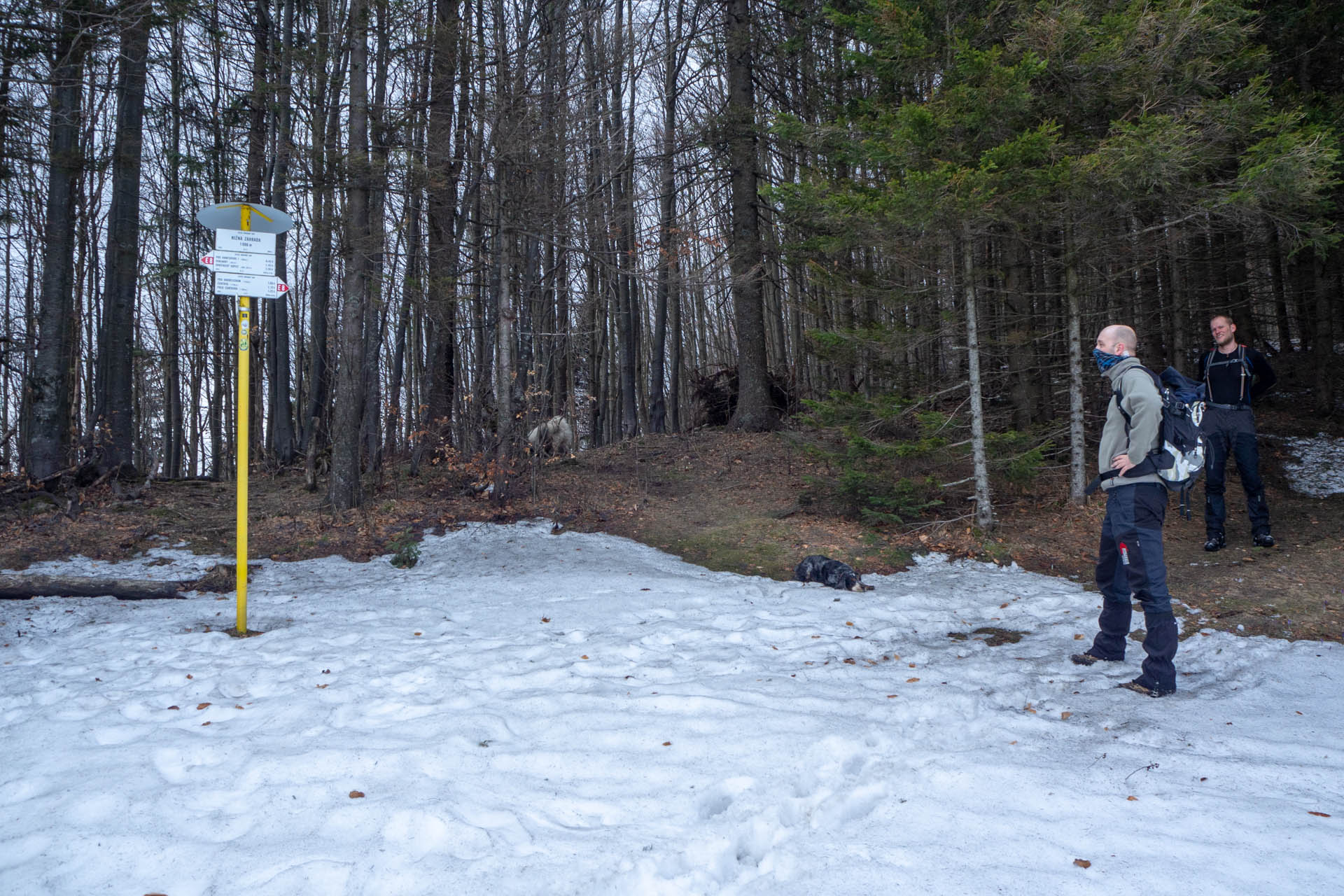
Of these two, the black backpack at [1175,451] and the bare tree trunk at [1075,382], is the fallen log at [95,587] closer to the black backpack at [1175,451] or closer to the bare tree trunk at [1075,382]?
the black backpack at [1175,451]

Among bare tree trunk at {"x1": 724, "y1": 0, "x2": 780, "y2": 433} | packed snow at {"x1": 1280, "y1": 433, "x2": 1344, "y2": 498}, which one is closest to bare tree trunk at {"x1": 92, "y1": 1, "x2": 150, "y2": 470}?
bare tree trunk at {"x1": 724, "y1": 0, "x2": 780, "y2": 433}

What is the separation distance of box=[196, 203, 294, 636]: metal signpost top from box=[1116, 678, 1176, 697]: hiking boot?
5819 millimetres

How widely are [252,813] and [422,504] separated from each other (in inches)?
313

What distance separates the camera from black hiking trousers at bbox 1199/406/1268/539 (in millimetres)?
7176

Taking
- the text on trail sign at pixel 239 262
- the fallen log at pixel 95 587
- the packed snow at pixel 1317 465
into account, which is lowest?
the fallen log at pixel 95 587

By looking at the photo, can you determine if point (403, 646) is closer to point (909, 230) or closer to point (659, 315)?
point (909, 230)

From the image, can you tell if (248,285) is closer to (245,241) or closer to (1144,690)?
(245,241)

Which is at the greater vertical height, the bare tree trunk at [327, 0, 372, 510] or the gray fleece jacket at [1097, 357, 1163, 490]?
the bare tree trunk at [327, 0, 372, 510]

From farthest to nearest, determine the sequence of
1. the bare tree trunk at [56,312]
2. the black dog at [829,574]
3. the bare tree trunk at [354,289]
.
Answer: the bare tree trunk at [56,312]
the bare tree trunk at [354,289]
the black dog at [829,574]

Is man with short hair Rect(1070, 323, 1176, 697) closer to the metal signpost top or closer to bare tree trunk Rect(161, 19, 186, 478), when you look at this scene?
the metal signpost top

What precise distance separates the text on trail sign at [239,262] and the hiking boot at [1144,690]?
6.11 metres

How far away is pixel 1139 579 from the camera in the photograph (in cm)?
428

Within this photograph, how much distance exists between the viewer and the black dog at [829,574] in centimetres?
707

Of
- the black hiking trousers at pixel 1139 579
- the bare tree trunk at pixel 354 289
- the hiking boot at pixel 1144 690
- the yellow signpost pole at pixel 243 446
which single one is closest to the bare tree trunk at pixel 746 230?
the bare tree trunk at pixel 354 289
